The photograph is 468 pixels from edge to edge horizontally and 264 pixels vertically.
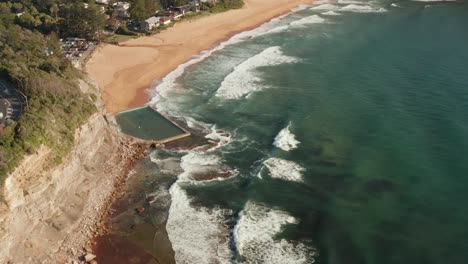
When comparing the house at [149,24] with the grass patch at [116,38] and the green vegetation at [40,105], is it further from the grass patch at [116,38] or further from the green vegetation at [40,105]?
the green vegetation at [40,105]

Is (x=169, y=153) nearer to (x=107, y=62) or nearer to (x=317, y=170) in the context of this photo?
(x=317, y=170)

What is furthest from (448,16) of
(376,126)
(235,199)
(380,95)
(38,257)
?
(38,257)

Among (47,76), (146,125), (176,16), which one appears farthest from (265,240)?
(176,16)

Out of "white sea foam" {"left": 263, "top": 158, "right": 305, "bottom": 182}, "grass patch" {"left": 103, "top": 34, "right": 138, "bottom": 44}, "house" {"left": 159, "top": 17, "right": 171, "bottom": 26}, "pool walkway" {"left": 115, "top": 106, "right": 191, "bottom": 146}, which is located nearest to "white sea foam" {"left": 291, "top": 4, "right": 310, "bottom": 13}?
"house" {"left": 159, "top": 17, "right": 171, "bottom": 26}

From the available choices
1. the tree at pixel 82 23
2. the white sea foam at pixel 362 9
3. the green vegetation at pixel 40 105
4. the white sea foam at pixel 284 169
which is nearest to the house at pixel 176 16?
the tree at pixel 82 23

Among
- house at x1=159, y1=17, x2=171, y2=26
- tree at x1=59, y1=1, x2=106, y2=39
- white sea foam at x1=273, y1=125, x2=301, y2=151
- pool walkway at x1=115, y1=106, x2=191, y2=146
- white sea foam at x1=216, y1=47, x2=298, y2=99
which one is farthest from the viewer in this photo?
house at x1=159, y1=17, x2=171, y2=26

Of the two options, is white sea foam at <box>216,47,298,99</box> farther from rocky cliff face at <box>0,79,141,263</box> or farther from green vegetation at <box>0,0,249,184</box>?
rocky cliff face at <box>0,79,141,263</box>

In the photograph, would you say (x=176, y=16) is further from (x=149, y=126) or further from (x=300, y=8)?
(x=149, y=126)
